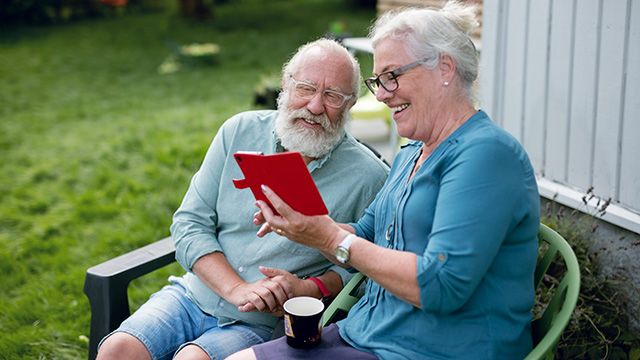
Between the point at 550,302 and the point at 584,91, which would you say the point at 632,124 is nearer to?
the point at 584,91

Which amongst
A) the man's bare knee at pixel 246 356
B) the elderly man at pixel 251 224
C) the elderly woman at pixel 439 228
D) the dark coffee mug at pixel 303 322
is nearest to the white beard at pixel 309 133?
the elderly man at pixel 251 224

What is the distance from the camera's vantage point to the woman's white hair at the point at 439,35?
1704mm

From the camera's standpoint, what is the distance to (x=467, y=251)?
1.44 m

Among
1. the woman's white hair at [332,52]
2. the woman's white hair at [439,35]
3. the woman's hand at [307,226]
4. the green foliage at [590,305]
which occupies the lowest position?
the green foliage at [590,305]

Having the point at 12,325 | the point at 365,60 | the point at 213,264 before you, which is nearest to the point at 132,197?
the point at 12,325

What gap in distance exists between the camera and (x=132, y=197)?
515cm

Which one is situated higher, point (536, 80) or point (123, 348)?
point (536, 80)

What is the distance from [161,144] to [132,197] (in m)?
1.34

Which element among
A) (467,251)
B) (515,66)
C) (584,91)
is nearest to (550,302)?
(467,251)

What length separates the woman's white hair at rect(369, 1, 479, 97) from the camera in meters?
1.70

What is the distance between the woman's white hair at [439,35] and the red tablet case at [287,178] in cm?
52

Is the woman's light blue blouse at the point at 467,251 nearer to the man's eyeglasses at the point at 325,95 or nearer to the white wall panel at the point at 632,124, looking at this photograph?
the man's eyeglasses at the point at 325,95

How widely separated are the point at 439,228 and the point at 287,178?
46cm

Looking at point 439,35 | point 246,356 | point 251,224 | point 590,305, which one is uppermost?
point 439,35
